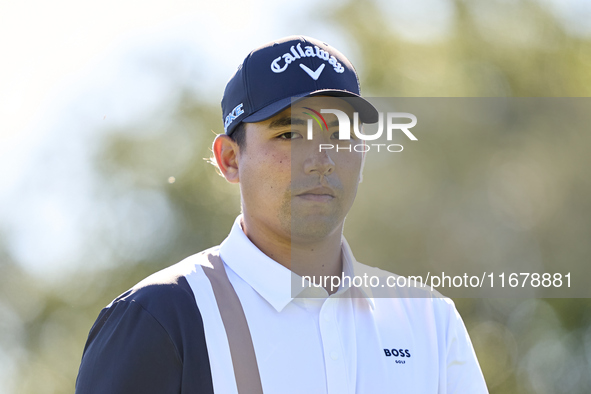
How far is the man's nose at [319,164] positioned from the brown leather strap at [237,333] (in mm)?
448

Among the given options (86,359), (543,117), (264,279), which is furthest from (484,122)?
(86,359)

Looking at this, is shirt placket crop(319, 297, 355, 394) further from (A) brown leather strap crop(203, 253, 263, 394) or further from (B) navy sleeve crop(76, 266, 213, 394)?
(B) navy sleeve crop(76, 266, 213, 394)

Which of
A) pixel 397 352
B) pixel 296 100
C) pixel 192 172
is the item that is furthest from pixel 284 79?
pixel 192 172

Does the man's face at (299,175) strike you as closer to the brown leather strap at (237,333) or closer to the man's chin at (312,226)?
the man's chin at (312,226)

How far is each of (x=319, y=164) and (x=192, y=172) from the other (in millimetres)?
7771

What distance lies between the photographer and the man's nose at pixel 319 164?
2.17 meters

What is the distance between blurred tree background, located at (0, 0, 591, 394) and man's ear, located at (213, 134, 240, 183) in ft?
20.6

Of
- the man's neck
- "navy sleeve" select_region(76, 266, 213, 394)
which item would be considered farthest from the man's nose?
"navy sleeve" select_region(76, 266, 213, 394)

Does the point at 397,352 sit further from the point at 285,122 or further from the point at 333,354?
the point at 285,122

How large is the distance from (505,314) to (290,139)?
5.73m

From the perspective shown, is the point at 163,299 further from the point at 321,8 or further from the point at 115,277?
the point at 321,8

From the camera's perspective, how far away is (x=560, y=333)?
7.72 meters

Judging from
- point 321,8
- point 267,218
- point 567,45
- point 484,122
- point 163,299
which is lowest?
point 163,299

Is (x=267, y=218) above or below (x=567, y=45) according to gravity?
below
